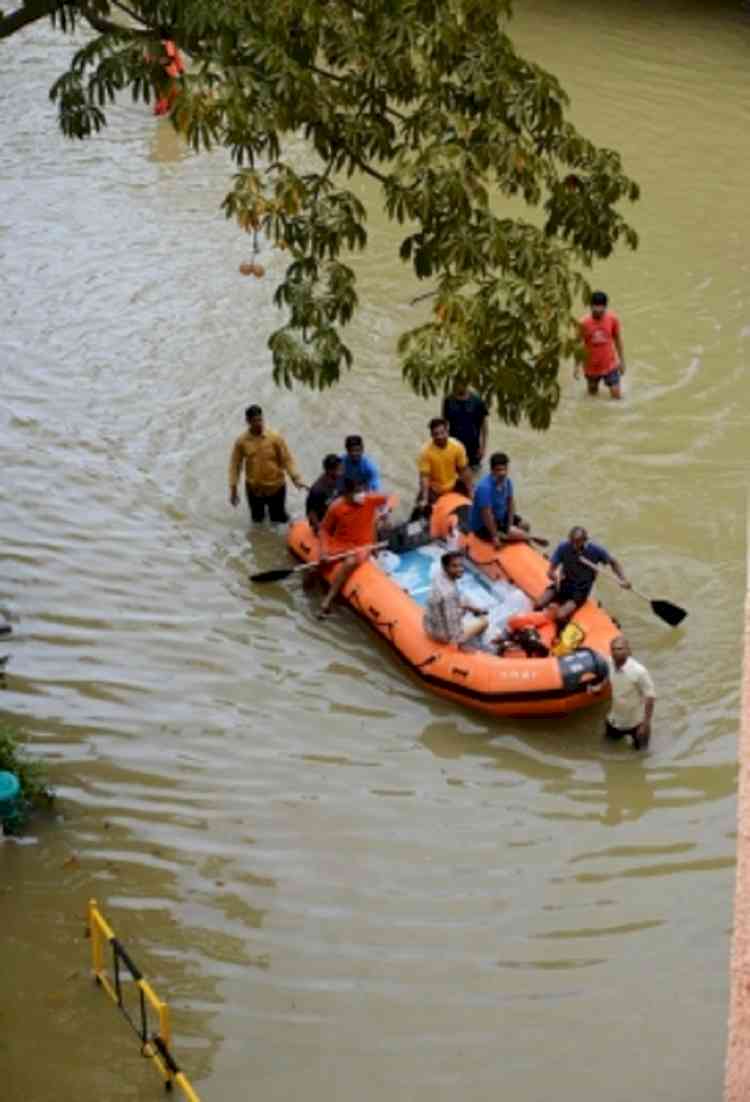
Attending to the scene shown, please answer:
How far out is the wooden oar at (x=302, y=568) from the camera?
1310cm

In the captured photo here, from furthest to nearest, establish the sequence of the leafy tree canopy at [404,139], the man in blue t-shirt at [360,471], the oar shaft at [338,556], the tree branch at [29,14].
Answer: the man in blue t-shirt at [360,471], the oar shaft at [338,556], the tree branch at [29,14], the leafy tree canopy at [404,139]

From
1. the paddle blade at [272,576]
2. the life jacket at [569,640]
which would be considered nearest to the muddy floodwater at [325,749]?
the paddle blade at [272,576]

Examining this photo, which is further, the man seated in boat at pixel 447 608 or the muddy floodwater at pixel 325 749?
the man seated in boat at pixel 447 608

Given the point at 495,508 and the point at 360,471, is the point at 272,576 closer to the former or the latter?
the point at 360,471

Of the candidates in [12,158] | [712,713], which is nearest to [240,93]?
[712,713]

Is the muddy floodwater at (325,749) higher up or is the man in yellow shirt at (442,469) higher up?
the man in yellow shirt at (442,469)

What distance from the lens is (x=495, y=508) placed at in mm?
13117

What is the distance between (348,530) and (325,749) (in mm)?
2101

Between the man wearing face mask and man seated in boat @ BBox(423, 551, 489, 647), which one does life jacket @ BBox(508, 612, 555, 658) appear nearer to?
man seated in boat @ BBox(423, 551, 489, 647)

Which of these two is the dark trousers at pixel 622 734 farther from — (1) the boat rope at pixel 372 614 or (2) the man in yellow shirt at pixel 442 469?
(2) the man in yellow shirt at pixel 442 469

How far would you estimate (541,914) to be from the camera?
10.1 meters

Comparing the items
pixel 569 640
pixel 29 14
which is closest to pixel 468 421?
pixel 569 640

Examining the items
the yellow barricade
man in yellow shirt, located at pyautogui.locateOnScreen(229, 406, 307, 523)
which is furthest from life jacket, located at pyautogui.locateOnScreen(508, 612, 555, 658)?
the yellow barricade

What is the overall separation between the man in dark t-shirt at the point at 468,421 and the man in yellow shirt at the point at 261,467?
134cm
